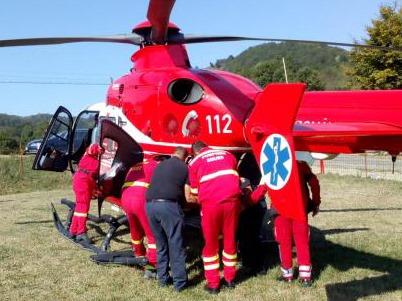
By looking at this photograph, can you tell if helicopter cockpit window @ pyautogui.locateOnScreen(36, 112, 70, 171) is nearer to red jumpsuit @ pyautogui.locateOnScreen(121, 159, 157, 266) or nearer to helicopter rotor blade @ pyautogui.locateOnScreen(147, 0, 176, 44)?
red jumpsuit @ pyautogui.locateOnScreen(121, 159, 157, 266)

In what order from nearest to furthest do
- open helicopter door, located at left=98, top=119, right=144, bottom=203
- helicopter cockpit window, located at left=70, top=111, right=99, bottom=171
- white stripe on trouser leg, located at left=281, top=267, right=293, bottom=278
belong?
white stripe on trouser leg, located at left=281, top=267, right=293, bottom=278 < open helicopter door, located at left=98, top=119, right=144, bottom=203 < helicopter cockpit window, located at left=70, top=111, right=99, bottom=171

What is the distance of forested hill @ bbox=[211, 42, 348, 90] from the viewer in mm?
70000

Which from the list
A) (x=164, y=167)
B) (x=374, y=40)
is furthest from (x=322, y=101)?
(x=374, y=40)

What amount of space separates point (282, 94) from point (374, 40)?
29.0 metres

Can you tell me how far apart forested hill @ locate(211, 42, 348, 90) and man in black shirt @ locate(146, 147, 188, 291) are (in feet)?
184

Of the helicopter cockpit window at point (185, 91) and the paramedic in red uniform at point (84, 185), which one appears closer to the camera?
the helicopter cockpit window at point (185, 91)

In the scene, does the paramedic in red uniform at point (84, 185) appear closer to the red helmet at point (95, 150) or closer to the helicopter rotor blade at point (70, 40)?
the red helmet at point (95, 150)

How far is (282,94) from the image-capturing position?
16.8ft

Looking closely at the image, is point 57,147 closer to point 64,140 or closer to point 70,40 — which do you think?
point 64,140

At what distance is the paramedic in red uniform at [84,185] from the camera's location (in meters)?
8.37

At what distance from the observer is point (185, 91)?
7.24m

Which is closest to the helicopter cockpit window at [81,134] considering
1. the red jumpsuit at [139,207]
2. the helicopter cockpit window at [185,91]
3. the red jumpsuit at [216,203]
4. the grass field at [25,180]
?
the red jumpsuit at [139,207]

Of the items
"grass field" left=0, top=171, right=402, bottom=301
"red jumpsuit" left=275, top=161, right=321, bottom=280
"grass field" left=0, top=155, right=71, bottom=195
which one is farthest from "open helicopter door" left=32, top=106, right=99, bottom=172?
"grass field" left=0, top=155, right=71, bottom=195

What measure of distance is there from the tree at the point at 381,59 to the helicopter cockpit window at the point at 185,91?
994 inches
